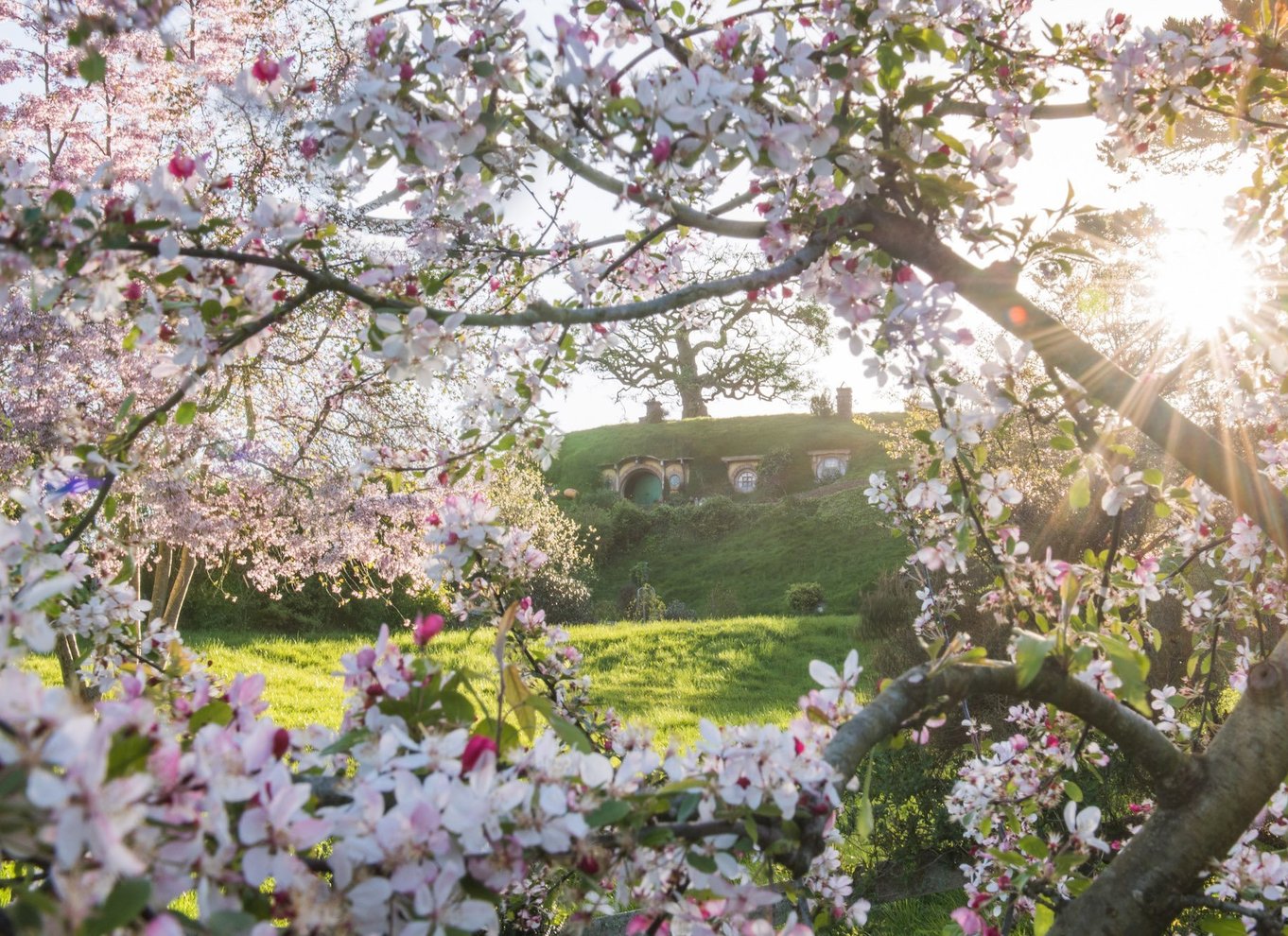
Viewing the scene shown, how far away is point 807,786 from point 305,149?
1.58 metres

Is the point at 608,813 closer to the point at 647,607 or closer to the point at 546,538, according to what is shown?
the point at 546,538

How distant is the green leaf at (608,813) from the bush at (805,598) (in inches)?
713

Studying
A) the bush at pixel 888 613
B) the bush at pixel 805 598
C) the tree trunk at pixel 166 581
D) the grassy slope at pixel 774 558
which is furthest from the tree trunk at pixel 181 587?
the grassy slope at pixel 774 558

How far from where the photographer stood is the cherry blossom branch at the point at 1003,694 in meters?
1.30

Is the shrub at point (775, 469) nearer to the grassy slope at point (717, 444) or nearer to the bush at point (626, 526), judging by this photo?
the grassy slope at point (717, 444)

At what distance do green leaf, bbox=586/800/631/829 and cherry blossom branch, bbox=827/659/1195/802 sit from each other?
1.43ft

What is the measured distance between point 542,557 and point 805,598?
16711mm

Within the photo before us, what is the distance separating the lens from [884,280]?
193cm

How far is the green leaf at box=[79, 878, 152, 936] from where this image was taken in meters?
0.58

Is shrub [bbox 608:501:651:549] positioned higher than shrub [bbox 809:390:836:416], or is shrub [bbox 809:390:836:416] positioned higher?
shrub [bbox 809:390:836:416]

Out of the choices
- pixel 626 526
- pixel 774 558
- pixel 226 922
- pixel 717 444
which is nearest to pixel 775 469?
pixel 717 444

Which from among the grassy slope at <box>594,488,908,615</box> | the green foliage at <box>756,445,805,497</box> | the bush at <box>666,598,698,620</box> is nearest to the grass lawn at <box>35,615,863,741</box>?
the bush at <box>666,598,698,620</box>

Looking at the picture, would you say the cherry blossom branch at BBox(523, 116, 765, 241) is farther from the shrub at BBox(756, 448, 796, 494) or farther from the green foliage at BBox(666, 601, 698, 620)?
the shrub at BBox(756, 448, 796, 494)

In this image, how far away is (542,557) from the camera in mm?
2617
